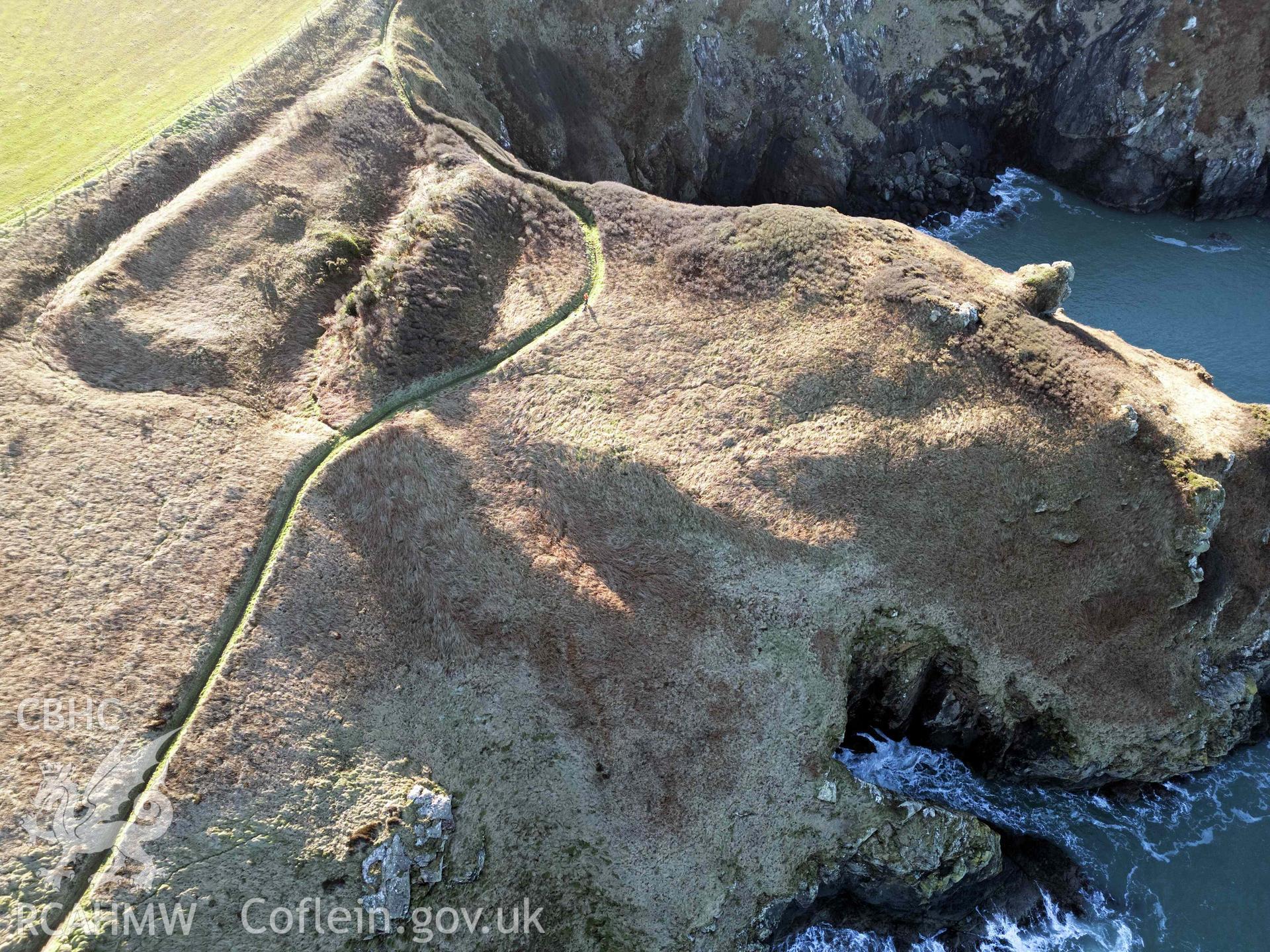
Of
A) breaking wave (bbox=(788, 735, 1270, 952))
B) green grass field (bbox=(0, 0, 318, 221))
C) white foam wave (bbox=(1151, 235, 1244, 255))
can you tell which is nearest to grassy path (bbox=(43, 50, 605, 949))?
green grass field (bbox=(0, 0, 318, 221))

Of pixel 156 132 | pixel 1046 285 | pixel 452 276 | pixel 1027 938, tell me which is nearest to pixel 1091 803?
pixel 1027 938

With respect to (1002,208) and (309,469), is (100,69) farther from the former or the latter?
(1002,208)

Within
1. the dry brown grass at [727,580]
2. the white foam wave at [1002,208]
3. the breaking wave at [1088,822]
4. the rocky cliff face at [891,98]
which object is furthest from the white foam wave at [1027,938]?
the white foam wave at [1002,208]

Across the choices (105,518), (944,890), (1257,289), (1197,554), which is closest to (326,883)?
(105,518)

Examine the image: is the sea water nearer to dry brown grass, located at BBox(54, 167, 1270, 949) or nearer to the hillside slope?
the hillside slope

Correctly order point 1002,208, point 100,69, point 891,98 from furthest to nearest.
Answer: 1. point 1002,208
2. point 891,98
3. point 100,69

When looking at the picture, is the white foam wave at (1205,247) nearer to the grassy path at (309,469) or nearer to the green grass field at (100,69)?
the grassy path at (309,469)
